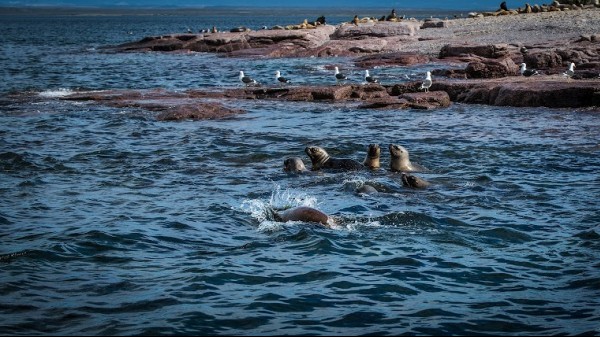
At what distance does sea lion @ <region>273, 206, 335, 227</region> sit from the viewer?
10120 mm

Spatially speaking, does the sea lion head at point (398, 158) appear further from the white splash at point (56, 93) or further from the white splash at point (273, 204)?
the white splash at point (56, 93)

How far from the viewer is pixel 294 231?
32.4ft

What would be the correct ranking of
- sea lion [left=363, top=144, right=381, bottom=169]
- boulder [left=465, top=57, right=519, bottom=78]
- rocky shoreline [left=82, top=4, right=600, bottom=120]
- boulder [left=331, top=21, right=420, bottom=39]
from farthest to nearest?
boulder [left=331, top=21, right=420, bottom=39] → boulder [left=465, top=57, right=519, bottom=78] → rocky shoreline [left=82, top=4, right=600, bottom=120] → sea lion [left=363, top=144, right=381, bottom=169]

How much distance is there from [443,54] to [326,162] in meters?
23.0

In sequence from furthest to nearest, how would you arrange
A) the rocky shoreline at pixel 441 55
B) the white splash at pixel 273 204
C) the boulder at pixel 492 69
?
the boulder at pixel 492 69, the rocky shoreline at pixel 441 55, the white splash at pixel 273 204

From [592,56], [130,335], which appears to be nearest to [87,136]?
[130,335]

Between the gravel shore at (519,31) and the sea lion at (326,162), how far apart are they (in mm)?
23056

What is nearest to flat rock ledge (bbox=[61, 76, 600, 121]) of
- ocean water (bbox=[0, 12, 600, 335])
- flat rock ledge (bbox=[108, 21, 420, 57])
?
ocean water (bbox=[0, 12, 600, 335])

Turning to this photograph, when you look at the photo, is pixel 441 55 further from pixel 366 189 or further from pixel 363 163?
pixel 366 189

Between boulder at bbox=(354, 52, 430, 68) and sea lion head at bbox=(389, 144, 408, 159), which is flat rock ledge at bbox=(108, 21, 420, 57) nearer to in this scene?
boulder at bbox=(354, 52, 430, 68)

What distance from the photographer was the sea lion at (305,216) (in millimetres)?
10120

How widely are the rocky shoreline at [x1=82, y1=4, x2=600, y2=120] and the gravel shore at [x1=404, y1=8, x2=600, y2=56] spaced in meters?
0.05

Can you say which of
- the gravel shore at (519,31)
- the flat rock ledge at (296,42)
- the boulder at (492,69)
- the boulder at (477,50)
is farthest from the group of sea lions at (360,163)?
the flat rock ledge at (296,42)

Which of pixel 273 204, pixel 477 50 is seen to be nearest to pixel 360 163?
pixel 273 204
